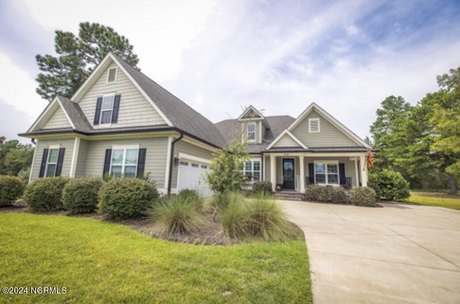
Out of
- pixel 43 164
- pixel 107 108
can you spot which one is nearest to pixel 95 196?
pixel 107 108

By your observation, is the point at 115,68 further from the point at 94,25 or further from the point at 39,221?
the point at 94,25

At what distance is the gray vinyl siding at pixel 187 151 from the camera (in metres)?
8.87

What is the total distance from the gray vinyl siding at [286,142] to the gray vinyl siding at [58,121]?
44.0ft

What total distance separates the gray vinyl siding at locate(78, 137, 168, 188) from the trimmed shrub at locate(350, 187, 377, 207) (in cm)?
1121

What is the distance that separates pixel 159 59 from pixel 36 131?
27.1 feet

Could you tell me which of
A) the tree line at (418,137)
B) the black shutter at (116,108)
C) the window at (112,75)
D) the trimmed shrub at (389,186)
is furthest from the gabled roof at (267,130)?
the tree line at (418,137)

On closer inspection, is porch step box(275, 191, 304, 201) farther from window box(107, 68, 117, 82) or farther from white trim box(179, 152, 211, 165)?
window box(107, 68, 117, 82)

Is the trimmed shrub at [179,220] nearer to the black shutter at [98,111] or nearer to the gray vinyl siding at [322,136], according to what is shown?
the black shutter at [98,111]

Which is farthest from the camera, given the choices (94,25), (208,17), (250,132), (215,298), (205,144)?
(94,25)

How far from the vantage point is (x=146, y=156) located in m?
8.95

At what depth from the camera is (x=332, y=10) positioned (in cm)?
816

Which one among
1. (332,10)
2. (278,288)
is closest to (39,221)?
(278,288)

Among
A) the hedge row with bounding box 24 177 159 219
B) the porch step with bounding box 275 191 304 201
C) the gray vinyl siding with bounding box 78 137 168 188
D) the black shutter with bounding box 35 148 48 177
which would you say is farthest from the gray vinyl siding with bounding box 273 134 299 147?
the black shutter with bounding box 35 148 48 177

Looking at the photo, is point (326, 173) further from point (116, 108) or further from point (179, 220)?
point (116, 108)
